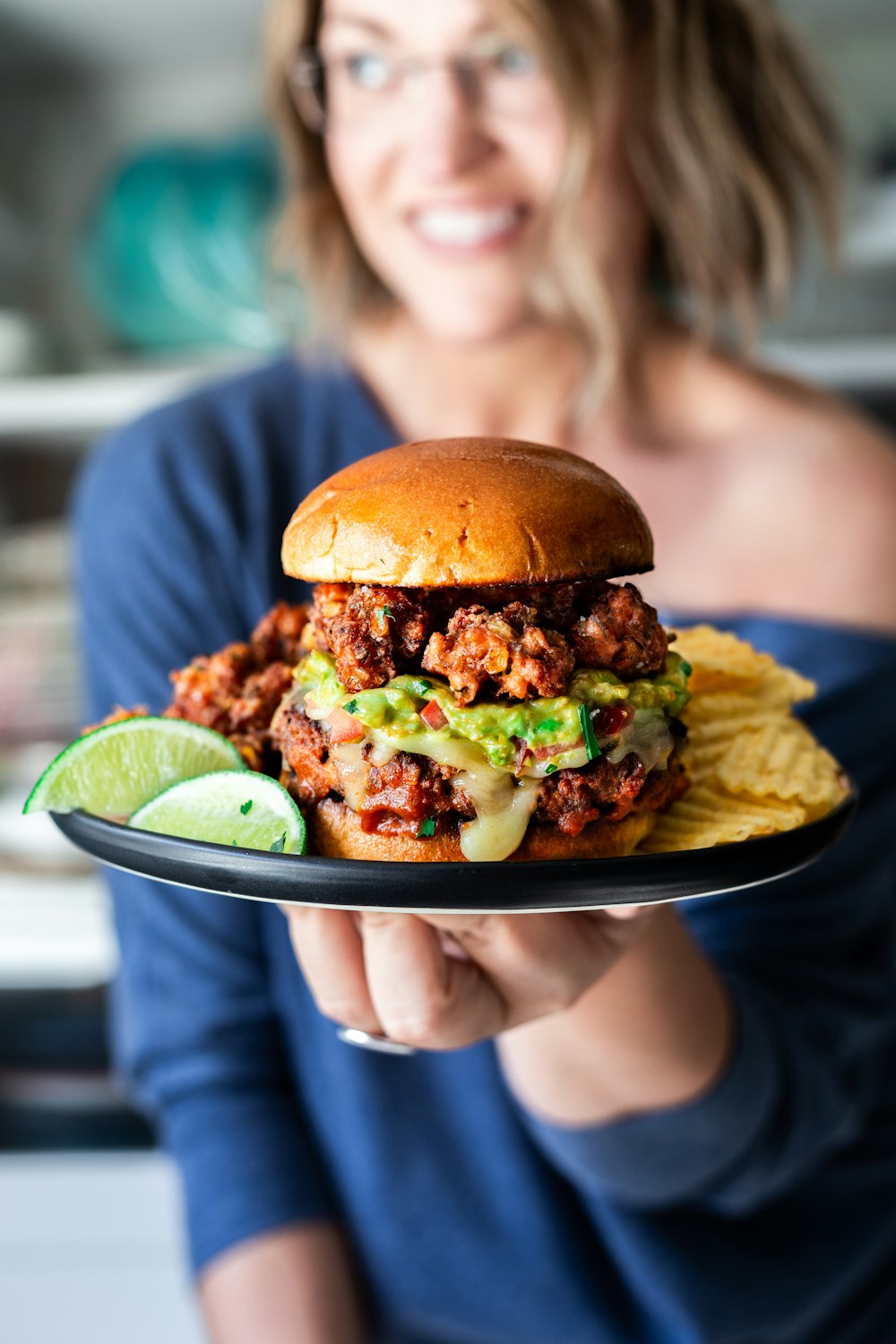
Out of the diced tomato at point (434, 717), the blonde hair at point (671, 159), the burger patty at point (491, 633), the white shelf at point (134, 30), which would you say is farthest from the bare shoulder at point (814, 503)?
the white shelf at point (134, 30)

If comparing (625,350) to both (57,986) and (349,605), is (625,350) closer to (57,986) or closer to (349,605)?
(349,605)

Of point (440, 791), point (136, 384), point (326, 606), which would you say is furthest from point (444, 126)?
point (136, 384)

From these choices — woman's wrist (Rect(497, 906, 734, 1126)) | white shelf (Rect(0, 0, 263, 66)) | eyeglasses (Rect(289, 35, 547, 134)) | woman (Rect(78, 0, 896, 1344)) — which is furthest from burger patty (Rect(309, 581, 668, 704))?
white shelf (Rect(0, 0, 263, 66))

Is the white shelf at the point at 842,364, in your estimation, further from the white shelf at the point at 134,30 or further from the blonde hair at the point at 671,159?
the white shelf at the point at 134,30

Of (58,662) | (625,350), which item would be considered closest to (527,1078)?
(625,350)

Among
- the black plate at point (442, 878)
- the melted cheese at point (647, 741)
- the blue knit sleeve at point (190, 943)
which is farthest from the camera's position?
the blue knit sleeve at point (190, 943)
